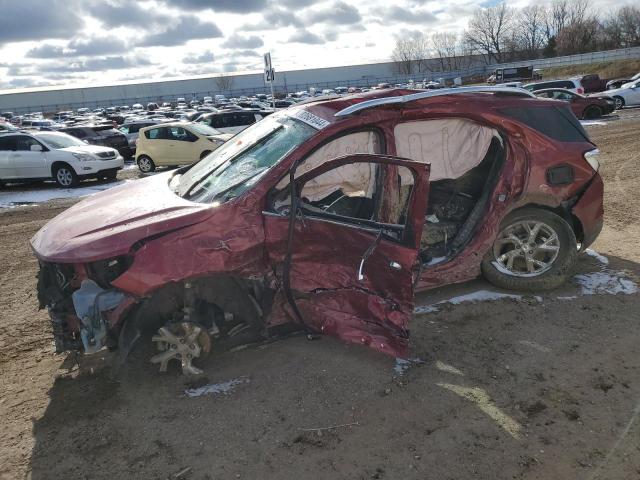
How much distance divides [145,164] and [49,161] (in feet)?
10.9

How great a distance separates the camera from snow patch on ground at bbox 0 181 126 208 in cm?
1152

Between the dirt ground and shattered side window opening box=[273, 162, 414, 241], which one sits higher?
shattered side window opening box=[273, 162, 414, 241]

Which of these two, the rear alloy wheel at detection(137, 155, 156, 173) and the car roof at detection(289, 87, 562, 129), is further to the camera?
the rear alloy wheel at detection(137, 155, 156, 173)

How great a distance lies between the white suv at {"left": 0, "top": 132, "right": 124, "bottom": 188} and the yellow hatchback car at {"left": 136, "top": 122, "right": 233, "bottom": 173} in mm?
2129

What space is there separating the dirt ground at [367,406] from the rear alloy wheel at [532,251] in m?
0.23

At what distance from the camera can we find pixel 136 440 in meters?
3.01

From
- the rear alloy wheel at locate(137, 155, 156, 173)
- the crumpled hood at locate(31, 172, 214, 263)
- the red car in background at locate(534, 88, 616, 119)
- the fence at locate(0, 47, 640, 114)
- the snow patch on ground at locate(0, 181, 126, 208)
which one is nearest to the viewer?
the crumpled hood at locate(31, 172, 214, 263)

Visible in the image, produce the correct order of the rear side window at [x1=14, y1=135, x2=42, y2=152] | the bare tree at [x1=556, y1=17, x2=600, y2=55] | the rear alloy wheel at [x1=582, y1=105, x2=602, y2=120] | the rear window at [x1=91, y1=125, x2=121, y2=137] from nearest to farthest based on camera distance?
the rear side window at [x1=14, y1=135, x2=42, y2=152], the rear window at [x1=91, y1=125, x2=121, y2=137], the rear alloy wheel at [x1=582, y1=105, x2=602, y2=120], the bare tree at [x1=556, y1=17, x2=600, y2=55]

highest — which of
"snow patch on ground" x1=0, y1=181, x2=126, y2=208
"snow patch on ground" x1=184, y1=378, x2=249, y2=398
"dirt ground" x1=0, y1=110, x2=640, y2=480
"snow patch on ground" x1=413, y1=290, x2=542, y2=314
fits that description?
"snow patch on ground" x1=0, y1=181, x2=126, y2=208

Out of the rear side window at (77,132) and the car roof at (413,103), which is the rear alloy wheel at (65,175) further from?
the car roof at (413,103)

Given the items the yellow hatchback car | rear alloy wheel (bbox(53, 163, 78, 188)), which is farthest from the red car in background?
rear alloy wheel (bbox(53, 163, 78, 188))

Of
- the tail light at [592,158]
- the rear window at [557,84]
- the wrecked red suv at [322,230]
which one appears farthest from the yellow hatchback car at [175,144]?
the rear window at [557,84]

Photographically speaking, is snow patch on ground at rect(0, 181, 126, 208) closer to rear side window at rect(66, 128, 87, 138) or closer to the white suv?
the white suv

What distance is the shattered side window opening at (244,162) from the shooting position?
3748 millimetres
